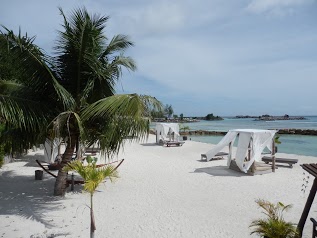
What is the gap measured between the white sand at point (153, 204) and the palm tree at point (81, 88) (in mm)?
1364

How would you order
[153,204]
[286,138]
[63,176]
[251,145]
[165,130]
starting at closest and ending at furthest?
[153,204]
[63,176]
[251,145]
[165,130]
[286,138]

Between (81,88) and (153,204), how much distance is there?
13.7ft

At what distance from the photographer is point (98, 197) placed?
8.55 metres

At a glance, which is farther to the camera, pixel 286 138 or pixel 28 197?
pixel 286 138

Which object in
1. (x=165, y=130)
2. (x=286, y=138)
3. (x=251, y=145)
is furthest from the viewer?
(x=286, y=138)

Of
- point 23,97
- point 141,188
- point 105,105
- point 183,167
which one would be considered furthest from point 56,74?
point 183,167

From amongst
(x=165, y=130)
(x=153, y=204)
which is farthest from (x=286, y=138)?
(x=153, y=204)

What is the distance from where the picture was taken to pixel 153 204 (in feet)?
26.5

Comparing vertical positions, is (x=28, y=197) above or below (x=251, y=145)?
below

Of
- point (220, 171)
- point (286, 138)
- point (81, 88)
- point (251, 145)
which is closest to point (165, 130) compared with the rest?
point (220, 171)

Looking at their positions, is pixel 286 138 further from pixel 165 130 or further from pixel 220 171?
pixel 220 171

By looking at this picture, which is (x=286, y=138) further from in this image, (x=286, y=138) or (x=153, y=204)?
(x=153, y=204)

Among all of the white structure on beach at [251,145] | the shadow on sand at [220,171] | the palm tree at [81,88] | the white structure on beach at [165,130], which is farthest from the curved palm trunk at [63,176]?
the white structure on beach at [165,130]

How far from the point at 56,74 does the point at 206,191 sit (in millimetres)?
6250
